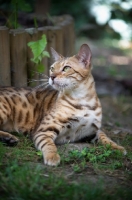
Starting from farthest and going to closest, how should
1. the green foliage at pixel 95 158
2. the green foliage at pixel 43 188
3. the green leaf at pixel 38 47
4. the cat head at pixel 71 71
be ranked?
the green leaf at pixel 38 47 → the cat head at pixel 71 71 → the green foliage at pixel 95 158 → the green foliage at pixel 43 188

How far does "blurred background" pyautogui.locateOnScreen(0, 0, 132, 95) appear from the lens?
26.3ft

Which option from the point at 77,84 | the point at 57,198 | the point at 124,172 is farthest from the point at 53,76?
the point at 57,198

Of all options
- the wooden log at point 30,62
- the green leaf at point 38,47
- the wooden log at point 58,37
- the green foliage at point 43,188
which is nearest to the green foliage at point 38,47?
the green leaf at point 38,47

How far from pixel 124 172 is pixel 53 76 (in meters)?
1.31

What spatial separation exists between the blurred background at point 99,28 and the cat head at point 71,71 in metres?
1.52

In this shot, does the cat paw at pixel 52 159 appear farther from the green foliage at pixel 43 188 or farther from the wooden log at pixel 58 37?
the wooden log at pixel 58 37

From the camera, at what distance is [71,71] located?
15.6 feet

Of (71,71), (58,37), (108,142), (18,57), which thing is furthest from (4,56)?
(108,142)

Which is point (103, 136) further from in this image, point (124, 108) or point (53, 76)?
point (124, 108)

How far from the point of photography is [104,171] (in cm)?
405

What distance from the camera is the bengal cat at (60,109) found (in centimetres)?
470

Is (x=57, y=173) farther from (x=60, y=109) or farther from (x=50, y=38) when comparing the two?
(x=50, y=38)

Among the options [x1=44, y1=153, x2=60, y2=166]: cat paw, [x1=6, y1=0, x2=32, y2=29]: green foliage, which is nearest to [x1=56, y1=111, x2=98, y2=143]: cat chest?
[x1=44, y1=153, x2=60, y2=166]: cat paw

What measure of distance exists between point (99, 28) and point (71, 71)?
10118 mm
